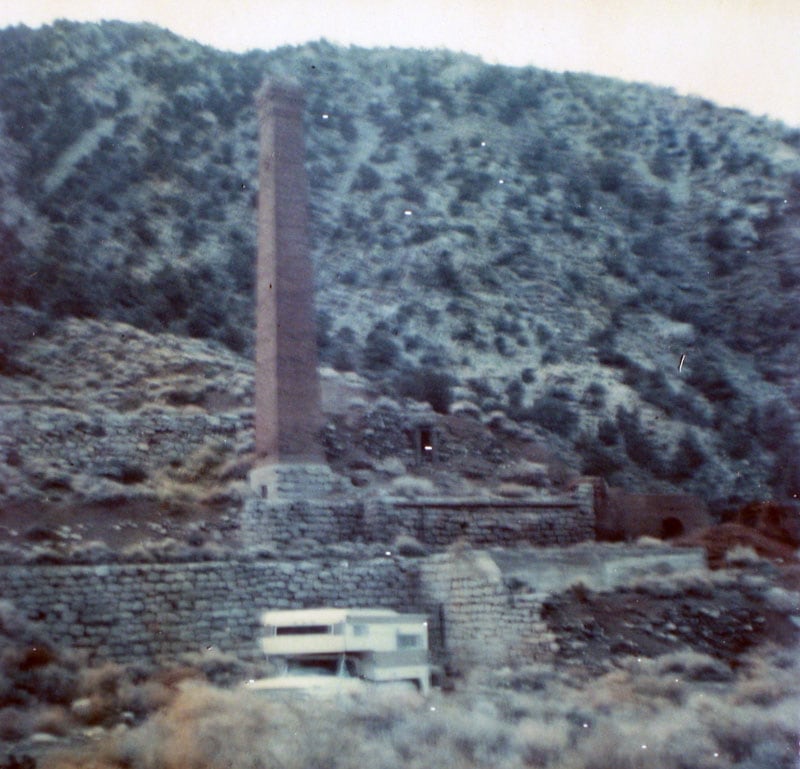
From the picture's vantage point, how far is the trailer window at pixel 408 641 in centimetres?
1185

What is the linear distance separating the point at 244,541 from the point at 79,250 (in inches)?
470

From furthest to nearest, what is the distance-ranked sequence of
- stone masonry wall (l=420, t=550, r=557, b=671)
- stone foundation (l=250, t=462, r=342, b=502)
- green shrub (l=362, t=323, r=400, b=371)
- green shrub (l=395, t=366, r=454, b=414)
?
green shrub (l=362, t=323, r=400, b=371) < green shrub (l=395, t=366, r=454, b=414) < stone foundation (l=250, t=462, r=342, b=502) < stone masonry wall (l=420, t=550, r=557, b=671)

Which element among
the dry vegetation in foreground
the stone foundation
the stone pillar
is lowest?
the dry vegetation in foreground

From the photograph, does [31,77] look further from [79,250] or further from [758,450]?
[758,450]

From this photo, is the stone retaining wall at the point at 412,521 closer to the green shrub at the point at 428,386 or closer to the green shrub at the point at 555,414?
the green shrub at the point at 428,386

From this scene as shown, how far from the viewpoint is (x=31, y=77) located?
85.4ft

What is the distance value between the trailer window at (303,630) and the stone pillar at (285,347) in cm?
318

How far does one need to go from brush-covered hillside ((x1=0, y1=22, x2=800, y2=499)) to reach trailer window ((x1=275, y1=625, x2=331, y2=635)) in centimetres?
818

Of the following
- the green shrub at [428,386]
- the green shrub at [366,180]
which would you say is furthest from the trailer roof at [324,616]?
the green shrub at [366,180]

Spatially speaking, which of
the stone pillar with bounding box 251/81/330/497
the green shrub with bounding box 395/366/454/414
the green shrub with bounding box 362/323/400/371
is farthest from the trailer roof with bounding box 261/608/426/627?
the green shrub with bounding box 362/323/400/371

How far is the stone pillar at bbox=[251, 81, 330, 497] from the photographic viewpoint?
1502 centimetres

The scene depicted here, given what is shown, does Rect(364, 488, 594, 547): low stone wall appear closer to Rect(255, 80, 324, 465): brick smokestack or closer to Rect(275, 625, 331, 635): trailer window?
Rect(255, 80, 324, 465): brick smokestack

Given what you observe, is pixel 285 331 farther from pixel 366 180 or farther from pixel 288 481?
pixel 366 180

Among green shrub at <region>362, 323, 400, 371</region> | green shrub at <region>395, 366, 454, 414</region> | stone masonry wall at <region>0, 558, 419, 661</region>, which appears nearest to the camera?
stone masonry wall at <region>0, 558, 419, 661</region>
